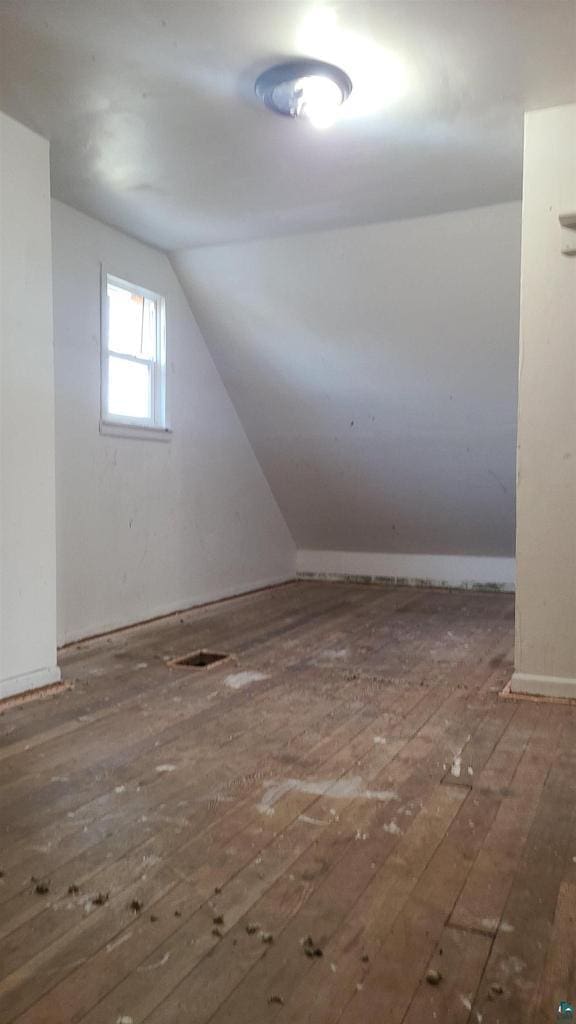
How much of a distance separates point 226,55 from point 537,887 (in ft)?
9.42

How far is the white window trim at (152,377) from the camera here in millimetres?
4648

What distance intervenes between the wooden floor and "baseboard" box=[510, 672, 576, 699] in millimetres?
131

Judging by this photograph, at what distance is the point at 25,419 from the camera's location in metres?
3.41

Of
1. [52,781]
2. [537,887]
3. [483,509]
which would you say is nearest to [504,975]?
[537,887]

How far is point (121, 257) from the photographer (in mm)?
4812

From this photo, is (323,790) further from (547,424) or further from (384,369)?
(384,369)

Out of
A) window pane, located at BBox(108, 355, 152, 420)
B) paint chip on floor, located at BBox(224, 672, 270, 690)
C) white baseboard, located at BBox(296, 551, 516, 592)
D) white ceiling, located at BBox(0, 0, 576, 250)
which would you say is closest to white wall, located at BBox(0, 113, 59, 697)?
white ceiling, located at BBox(0, 0, 576, 250)

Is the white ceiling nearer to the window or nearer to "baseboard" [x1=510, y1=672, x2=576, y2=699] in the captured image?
the window

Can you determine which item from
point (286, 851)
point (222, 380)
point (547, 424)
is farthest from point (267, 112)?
point (222, 380)

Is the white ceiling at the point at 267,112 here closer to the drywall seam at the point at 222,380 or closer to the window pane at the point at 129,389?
the drywall seam at the point at 222,380

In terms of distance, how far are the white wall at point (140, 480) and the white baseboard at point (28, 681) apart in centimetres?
80

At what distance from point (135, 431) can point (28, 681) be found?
6.56 ft

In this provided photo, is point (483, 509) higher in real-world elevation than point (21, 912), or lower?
higher

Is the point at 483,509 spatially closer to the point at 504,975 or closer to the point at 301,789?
the point at 301,789
